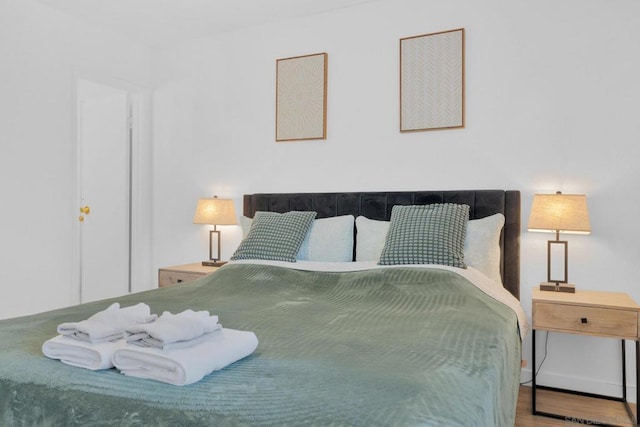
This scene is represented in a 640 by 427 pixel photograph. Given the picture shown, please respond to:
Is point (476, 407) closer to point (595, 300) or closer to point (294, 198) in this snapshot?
point (595, 300)

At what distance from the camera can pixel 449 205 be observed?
270 cm

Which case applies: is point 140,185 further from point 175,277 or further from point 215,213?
point 175,277

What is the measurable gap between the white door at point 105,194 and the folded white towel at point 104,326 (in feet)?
9.93

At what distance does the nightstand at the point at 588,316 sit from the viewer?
2.22 metres

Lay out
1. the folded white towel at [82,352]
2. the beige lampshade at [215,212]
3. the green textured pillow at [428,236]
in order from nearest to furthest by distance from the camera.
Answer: the folded white towel at [82,352] < the green textured pillow at [428,236] < the beige lampshade at [215,212]

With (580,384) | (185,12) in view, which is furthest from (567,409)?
(185,12)

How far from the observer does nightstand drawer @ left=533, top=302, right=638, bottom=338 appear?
2.22 m

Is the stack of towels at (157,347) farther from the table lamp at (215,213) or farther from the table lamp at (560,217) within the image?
the table lamp at (215,213)

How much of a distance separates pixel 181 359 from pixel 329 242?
6.26 ft

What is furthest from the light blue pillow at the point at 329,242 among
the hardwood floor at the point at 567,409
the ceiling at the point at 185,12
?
the ceiling at the point at 185,12

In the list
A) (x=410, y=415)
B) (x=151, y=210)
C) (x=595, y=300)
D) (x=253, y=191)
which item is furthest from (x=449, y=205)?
(x=151, y=210)

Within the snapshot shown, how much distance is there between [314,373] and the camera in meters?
1.09

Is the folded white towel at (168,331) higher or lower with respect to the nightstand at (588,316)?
higher

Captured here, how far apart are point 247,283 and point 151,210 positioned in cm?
229
